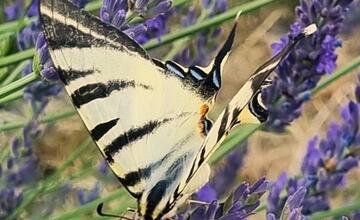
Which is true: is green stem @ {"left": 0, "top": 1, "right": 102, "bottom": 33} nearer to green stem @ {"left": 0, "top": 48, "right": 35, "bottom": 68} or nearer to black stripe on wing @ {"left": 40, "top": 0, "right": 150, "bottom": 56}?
green stem @ {"left": 0, "top": 48, "right": 35, "bottom": 68}

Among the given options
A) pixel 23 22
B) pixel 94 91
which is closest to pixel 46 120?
pixel 23 22

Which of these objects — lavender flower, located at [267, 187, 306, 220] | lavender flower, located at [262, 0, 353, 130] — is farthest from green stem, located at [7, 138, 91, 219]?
lavender flower, located at [267, 187, 306, 220]

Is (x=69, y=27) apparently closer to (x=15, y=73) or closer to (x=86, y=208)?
(x=15, y=73)

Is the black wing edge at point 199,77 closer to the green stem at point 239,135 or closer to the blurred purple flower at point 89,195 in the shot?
the green stem at point 239,135

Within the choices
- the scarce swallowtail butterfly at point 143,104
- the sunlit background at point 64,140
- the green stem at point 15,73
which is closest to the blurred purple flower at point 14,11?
the sunlit background at point 64,140

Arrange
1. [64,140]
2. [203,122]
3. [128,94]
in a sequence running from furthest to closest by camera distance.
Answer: [64,140], [203,122], [128,94]
